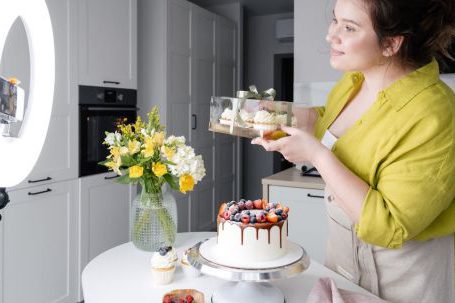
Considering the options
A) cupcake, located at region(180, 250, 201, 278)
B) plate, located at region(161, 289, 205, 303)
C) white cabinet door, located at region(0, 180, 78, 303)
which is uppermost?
plate, located at region(161, 289, 205, 303)

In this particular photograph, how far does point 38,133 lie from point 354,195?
2.22 feet

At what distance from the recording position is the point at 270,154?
5223 millimetres

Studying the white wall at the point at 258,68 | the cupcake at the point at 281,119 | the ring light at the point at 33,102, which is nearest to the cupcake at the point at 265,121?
the cupcake at the point at 281,119

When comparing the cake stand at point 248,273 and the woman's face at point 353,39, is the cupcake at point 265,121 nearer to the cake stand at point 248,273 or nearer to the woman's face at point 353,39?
the woman's face at point 353,39

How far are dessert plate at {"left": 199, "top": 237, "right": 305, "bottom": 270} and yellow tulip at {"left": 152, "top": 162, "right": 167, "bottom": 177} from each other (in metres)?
0.31

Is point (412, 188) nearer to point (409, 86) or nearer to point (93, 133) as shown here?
point (409, 86)

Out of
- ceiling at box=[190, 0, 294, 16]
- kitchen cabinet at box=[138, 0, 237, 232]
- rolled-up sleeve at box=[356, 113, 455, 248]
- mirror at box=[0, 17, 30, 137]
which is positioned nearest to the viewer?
rolled-up sleeve at box=[356, 113, 455, 248]

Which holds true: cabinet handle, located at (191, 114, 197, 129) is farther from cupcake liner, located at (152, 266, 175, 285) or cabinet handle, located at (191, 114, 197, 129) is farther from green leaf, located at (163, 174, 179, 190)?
cupcake liner, located at (152, 266, 175, 285)

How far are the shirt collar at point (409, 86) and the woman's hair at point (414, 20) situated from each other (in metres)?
0.07

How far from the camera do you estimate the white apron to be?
1062mm

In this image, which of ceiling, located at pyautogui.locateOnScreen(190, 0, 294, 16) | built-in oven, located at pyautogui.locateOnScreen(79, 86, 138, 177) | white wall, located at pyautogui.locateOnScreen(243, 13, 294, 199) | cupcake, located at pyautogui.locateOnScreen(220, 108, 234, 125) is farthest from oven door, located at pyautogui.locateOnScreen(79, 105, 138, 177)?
white wall, located at pyautogui.locateOnScreen(243, 13, 294, 199)

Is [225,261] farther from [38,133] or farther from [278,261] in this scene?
[38,133]

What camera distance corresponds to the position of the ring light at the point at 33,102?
0.57m

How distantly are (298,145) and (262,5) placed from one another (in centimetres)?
396
